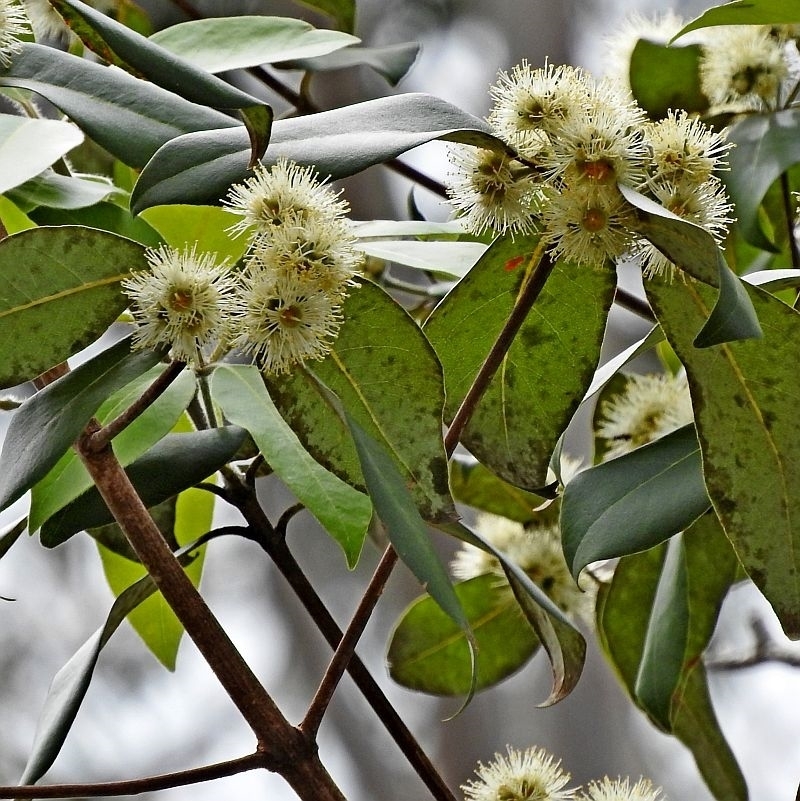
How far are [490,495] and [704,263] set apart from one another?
0.62 metres

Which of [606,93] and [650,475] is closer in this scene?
[606,93]

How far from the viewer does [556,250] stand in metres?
0.58

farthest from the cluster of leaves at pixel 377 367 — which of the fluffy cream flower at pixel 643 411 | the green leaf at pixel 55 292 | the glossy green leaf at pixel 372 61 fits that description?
the glossy green leaf at pixel 372 61

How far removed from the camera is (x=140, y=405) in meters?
0.58

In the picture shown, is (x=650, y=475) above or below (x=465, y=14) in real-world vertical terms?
below

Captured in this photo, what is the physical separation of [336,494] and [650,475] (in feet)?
0.63

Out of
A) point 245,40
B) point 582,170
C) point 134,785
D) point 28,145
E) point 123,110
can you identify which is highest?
point 245,40

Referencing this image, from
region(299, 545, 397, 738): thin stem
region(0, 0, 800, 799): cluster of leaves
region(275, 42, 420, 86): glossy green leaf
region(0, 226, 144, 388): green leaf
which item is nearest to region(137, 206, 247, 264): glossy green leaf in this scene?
region(0, 0, 800, 799): cluster of leaves

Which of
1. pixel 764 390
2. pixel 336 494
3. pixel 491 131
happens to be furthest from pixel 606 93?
pixel 336 494

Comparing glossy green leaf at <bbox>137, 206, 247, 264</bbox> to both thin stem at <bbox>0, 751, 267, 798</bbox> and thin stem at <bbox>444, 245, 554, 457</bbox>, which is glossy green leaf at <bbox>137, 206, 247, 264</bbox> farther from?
thin stem at <bbox>0, 751, 267, 798</bbox>

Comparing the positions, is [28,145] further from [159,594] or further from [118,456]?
[159,594]

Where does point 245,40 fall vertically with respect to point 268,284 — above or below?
above

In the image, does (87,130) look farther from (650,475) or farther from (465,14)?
(465,14)

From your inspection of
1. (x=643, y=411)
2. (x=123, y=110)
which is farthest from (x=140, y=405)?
(x=643, y=411)
